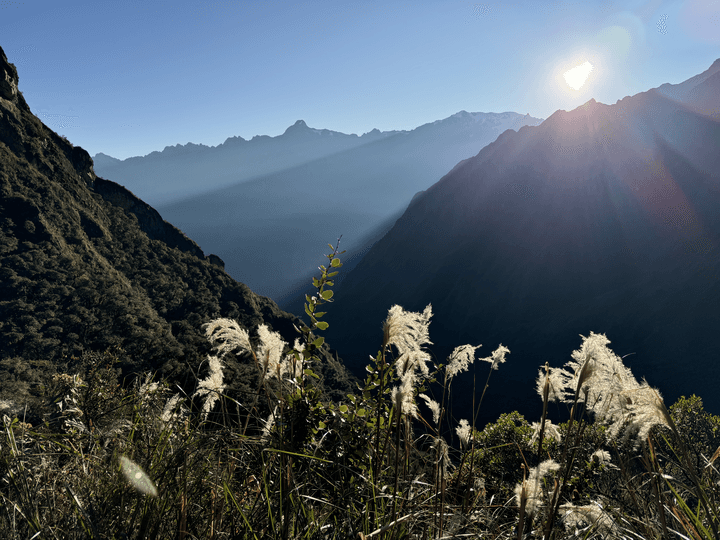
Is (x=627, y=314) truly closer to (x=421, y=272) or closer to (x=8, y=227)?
(x=421, y=272)

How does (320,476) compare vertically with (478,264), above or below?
above

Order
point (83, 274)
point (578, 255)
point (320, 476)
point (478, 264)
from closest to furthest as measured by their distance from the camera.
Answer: point (320, 476), point (83, 274), point (578, 255), point (478, 264)

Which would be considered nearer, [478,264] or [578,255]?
[578,255]

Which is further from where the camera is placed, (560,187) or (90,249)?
(560,187)

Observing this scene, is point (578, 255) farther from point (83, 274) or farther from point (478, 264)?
point (83, 274)

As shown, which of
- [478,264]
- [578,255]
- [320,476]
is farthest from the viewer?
[478,264]

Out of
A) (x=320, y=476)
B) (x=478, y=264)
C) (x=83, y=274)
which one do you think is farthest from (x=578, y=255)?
(x=320, y=476)

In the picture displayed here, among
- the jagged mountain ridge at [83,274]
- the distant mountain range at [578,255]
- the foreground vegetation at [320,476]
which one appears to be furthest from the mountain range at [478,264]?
the foreground vegetation at [320,476]

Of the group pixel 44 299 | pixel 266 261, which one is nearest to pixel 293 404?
pixel 44 299

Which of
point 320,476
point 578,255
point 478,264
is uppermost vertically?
point 320,476
